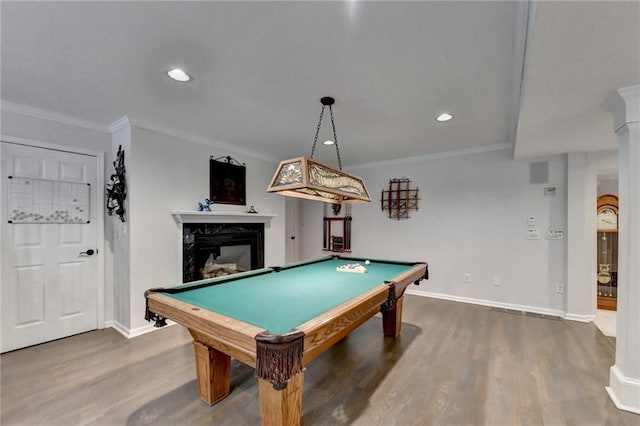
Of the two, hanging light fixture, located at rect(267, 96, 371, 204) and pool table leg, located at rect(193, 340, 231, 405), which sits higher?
hanging light fixture, located at rect(267, 96, 371, 204)

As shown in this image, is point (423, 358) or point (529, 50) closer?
point (529, 50)

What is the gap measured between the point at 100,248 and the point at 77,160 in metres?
1.02

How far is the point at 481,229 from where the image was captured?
4129 millimetres

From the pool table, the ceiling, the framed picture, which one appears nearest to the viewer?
the pool table

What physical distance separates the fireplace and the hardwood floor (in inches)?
33.7

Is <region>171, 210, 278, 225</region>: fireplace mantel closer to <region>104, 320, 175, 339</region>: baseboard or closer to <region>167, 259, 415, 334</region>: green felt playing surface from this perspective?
<region>104, 320, 175, 339</region>: baseboard

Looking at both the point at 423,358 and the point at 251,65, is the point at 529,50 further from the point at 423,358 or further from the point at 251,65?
the point at 423,358

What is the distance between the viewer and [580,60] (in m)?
1.53

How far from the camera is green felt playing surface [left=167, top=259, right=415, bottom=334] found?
60.1 inches

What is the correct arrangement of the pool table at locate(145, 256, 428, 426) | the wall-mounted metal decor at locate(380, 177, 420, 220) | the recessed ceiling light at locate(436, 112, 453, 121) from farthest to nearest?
1. the wall-mounted metal decor at locate(380, 177, 420, 220)
2. the recessed ceiling light at locate(436, 112, 453, 121)
3. the pool table at locate(145, 256, 428, 426)

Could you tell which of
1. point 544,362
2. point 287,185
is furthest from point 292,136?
point 544,362

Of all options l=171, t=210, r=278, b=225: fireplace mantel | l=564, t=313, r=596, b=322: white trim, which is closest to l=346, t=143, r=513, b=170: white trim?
l=171, t=210, r=278, b=225: fireplace mantel

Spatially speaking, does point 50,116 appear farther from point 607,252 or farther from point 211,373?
point 607,252

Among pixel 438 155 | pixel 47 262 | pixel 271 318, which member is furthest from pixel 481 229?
pixel 47 262
